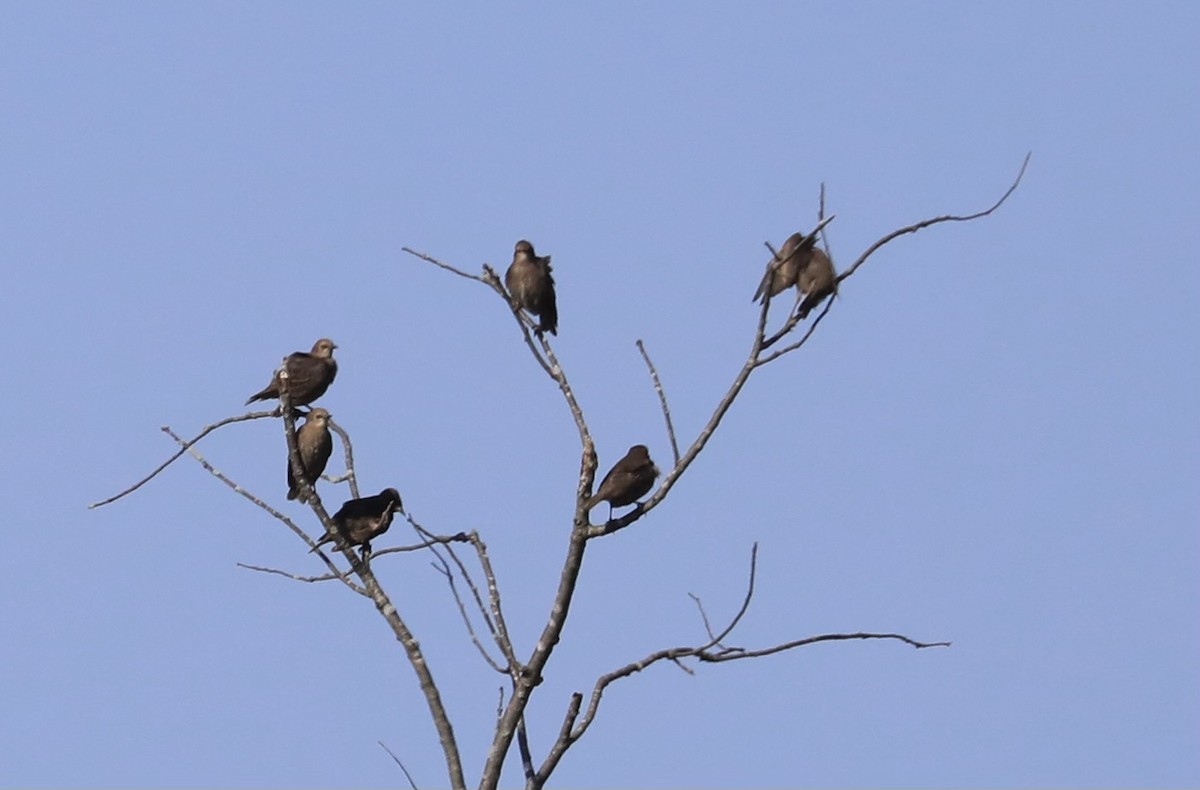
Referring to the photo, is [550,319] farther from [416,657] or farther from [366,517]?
[416,657]

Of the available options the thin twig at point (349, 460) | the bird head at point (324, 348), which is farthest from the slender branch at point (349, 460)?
the bird head at point (324, 348)

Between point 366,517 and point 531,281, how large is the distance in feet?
11.9

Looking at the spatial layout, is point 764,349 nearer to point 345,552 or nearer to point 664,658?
point 664,658

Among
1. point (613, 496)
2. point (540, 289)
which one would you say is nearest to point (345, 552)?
point (613, 496)

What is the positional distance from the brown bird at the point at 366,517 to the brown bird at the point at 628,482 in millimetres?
1162

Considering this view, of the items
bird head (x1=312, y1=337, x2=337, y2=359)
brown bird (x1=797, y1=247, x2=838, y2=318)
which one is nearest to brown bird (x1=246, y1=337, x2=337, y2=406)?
bird head (x1=312, y1=337, x2=337, y2=359)

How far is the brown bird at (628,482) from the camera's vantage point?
10234mm

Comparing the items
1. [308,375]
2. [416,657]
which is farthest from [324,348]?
[416,657]

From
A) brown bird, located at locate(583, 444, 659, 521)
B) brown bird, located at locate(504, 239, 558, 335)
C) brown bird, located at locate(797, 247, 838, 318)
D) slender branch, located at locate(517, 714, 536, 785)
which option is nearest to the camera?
slender branch, located at locate(517, 714, 536, 785)

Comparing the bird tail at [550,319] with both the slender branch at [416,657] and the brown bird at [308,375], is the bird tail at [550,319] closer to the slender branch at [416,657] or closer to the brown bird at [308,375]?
the brown bird at [308,375]

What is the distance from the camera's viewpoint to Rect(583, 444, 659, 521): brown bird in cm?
1023

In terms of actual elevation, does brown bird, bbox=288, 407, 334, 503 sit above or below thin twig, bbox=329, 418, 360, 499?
above

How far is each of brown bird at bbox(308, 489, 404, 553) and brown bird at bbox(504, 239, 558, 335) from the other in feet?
9.64

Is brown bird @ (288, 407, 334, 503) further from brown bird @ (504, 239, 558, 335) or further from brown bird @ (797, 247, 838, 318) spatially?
brown bird @ (797, 247, 838, 318)
